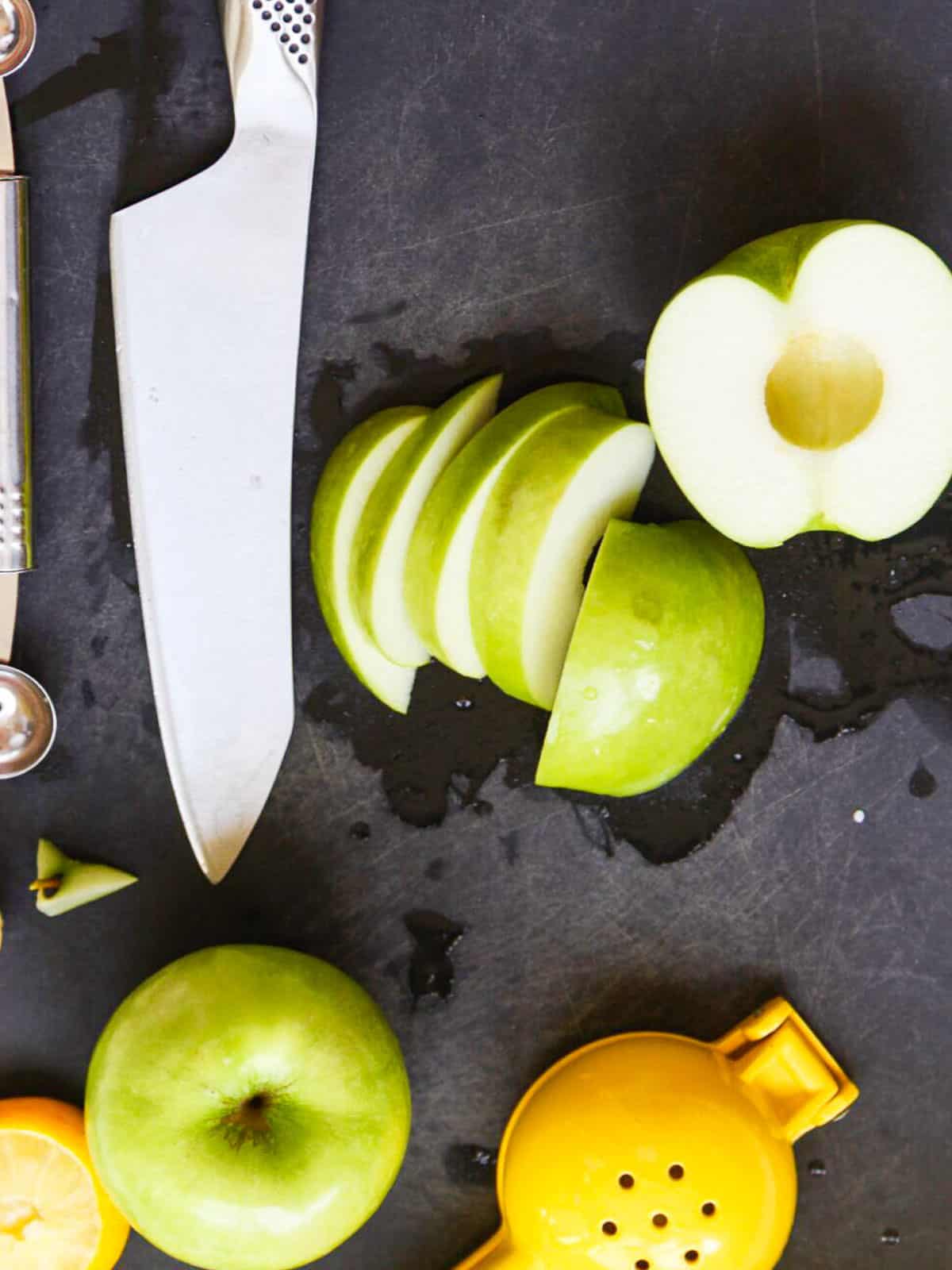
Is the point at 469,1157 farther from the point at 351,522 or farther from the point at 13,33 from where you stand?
the point at 13,33

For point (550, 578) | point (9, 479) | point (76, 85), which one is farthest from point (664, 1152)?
point (76, 85)

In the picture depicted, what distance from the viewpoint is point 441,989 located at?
1.29 meters

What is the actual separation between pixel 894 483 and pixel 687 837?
1.49 feet

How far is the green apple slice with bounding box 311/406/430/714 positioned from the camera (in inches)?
47.5

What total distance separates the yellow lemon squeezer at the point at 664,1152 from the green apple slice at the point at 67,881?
1.66 feet

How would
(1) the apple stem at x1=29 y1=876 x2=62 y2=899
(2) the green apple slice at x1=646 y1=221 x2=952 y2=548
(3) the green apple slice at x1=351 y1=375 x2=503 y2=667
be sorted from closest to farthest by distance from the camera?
(2) the green apple slice at x1=646 y1=221 x2=952 y2=548 < (3) the green apple slice at x1=351 y1=375 x2=503 y2=667 < (1) the apple stem at x1=29 y1=876 x2=62 y2=899

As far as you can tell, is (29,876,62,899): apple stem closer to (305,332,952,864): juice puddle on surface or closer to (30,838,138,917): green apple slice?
(30,838,138,917): green apple slice

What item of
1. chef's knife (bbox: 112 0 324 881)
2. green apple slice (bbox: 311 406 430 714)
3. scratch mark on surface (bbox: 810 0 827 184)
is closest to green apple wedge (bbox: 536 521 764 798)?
green apple slice (bbox: 311 406 430 714)

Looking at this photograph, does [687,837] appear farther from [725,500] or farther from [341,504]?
[341,504]

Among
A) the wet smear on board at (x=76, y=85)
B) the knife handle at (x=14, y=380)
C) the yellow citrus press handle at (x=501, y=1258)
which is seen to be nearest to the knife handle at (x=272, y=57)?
the wet smear on board at (x=76, y=85)

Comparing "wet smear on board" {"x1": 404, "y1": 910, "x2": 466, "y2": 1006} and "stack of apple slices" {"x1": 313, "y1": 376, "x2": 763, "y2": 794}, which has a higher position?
"stack of apple slices" {"x1": 313, "y1": 376, "x2": 763, "y2": 794}

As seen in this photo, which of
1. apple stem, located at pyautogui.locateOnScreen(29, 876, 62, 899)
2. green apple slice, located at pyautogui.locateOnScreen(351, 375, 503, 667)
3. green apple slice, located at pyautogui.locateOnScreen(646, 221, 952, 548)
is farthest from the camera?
apple stem, located at pyautogui.locateOnScreen(29, 876, 62, 899)

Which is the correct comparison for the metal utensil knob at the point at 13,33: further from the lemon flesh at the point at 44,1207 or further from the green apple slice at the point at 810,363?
the lemon flesh at the point at 44,1207

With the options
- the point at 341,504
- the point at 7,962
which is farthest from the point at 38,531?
the point at 7,962
